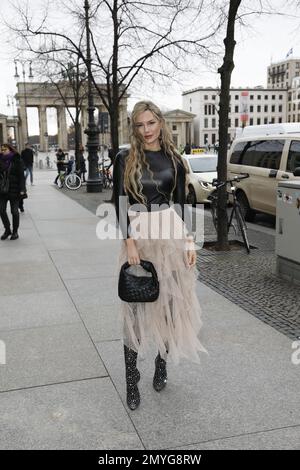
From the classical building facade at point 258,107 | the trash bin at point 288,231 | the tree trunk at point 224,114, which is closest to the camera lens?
the trash bin at point 288,231

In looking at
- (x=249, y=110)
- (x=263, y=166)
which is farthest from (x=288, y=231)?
(x=249, y=110)

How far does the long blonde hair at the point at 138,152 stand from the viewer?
3.21m

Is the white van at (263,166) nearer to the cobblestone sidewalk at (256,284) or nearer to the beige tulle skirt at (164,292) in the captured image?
the cobblestone sidewalk at (256,284)

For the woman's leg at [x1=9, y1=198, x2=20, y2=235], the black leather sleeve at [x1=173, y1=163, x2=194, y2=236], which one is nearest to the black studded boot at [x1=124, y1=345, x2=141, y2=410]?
the black leather sleeve at [x1=173, y1=163, x2=194, y2=236]

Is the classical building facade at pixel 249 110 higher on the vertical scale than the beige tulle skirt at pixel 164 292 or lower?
higher

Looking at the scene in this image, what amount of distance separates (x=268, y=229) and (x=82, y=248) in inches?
163

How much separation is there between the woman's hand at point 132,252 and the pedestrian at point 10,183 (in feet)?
22.6

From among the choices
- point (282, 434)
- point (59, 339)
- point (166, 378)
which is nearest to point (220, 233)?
point (59, 339)

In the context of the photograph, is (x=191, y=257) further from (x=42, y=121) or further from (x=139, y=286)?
(x=42, y=121)

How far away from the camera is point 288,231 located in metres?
6.54

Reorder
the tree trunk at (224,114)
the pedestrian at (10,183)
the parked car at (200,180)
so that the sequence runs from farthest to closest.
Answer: the parked car at (200,180) < the pedestrian at (10,183) < the tree trunk at (224,114)

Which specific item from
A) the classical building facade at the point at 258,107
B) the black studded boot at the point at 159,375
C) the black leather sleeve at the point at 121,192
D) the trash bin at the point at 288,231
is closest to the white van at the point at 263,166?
the trash bin at the point at 288,231

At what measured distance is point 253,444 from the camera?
2969 millimetres
